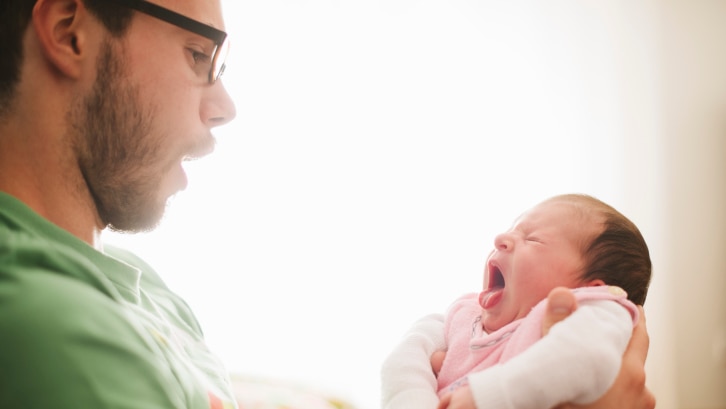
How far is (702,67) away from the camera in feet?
8.85

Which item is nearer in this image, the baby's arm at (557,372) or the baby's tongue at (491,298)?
the baby's arm at (557,372)

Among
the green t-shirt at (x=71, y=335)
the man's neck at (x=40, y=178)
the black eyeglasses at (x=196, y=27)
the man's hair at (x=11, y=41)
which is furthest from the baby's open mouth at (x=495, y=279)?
the man's hair at (x=11, y=41)

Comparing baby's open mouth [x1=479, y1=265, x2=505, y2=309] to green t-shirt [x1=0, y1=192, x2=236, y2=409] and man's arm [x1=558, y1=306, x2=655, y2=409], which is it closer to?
man's arm [x1=558, y1=306, x2=655, y2=409]

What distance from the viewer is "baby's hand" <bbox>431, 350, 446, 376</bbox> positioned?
1133mm

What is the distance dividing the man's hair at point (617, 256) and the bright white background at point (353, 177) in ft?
3.78

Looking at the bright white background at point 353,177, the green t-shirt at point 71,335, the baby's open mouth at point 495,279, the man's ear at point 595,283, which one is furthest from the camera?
the bright white background at point 353,177

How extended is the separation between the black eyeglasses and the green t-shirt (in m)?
0.42

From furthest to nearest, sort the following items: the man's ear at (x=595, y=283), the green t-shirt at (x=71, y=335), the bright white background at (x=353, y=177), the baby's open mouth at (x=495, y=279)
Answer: the bright white background at (x=353, y=177) → the baby's open mouth at (x=495, y=279) → the man's ear at (x=595, y=283) → the green t-shirt at (x=71, y=335)

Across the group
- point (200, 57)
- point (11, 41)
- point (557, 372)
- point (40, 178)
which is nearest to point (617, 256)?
point (557, 372)

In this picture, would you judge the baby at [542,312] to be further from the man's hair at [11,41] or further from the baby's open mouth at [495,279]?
the man's hair at [11,41]

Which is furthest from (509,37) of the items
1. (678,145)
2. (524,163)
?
(678,145)

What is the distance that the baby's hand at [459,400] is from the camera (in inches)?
34.2

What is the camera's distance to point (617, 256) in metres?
1.10

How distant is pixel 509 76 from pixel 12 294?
215 cm
